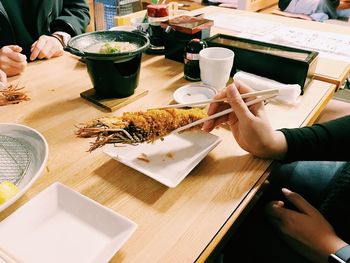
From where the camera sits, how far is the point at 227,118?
0.95 metres

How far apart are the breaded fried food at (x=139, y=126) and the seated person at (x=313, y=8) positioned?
2.76 m

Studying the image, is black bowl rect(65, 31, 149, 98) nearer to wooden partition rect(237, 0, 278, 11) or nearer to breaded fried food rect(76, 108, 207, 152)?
breaded fried food rect(76, 108, 207, 152)

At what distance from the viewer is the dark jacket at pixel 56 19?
5.30 ft

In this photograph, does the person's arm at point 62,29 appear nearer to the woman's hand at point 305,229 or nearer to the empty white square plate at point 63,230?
the empty white square plate at point 63,230

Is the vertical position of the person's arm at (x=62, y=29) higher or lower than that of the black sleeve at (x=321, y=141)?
higher

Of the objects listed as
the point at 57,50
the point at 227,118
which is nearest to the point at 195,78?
the point at 227,118

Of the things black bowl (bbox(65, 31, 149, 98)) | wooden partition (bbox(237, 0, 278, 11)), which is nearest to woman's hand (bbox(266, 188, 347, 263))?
black bowl (bbox(65, 31, 149, 98))

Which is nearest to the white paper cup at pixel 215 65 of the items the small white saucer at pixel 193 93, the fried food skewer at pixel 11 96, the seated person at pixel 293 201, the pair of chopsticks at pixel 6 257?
the small white saucer at pixel 193 93

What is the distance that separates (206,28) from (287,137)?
0.72 meters

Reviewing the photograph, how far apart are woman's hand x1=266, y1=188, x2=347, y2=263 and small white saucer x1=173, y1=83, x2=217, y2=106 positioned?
43 centimetres

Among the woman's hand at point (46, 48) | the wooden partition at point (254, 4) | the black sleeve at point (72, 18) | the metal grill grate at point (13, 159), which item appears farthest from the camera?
the wooden partition at point (254, 4)

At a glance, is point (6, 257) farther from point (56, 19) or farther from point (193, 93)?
point (56, 19)

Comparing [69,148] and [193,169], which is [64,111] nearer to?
[69,148]

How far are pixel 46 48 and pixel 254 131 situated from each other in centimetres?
110
